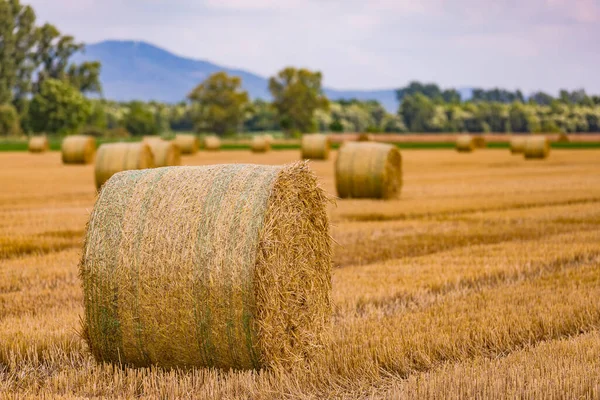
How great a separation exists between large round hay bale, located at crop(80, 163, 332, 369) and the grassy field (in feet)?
0.79

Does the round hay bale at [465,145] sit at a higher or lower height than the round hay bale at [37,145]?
lower

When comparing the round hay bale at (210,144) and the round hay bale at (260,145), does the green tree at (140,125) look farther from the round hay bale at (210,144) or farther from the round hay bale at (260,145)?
the round hay bale at (260,145)

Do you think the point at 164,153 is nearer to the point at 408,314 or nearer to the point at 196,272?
the point at 408,314

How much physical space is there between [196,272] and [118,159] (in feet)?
60.6

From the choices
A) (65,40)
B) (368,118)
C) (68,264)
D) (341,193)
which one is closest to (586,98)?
(368,118)

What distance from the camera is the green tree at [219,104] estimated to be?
107812 mm

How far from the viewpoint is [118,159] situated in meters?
24.5

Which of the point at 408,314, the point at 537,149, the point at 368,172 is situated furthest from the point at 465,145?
the point at 408,314

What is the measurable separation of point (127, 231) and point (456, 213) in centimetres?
1222

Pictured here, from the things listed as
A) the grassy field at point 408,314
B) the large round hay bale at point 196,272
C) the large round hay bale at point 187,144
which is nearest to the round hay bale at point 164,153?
the grassy field at point 408,314

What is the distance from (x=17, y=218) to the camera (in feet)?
56.7

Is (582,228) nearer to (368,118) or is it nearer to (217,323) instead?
(217,323)

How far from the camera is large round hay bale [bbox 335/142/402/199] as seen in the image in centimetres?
2073

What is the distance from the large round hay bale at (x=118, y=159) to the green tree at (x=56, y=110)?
2518 inches
